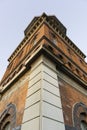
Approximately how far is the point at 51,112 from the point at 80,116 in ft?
9.16

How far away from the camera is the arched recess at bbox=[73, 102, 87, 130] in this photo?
6.18m

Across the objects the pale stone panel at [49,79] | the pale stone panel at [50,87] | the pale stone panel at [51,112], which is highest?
the pale stone panel at [49,79]

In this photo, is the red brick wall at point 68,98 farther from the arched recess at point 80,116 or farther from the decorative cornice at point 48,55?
the decorative cornice at point 48,55

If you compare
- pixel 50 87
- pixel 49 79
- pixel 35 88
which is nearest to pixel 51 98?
pixel 50 87

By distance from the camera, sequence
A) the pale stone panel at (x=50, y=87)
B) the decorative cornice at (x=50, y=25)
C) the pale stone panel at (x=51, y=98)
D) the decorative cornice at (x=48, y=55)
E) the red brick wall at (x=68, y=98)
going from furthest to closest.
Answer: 1. the decorative cornice at (x=50, y=25)
2. the decorative cornice at (x=48, y=55)
3. the red brick wall at (x=68, y=98)
4. the pale stone panel at (x=50, y=87)
5. the pale stone panel at (x=51, y=98)

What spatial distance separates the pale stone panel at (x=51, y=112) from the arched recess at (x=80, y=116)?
4.64 ft

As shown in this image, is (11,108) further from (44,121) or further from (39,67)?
(44,121)

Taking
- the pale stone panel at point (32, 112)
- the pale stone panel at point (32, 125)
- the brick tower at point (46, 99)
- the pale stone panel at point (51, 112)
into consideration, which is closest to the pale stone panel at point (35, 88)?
the brick tower at point (46, 99)

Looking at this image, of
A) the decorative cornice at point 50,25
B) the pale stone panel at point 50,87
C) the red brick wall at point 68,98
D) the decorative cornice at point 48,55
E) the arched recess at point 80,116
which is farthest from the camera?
the decorative cornice at point 50,25

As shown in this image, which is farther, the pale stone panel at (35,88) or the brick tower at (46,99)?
the pale stone panel at (35,88)

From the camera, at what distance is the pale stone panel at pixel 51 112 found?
4.54 m

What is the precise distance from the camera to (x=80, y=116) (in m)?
6.87

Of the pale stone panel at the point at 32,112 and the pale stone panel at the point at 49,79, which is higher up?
the pale stone panel at the point at 49,79

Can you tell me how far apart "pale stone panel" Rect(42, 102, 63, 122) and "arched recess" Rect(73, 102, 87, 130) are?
1.41 meters
